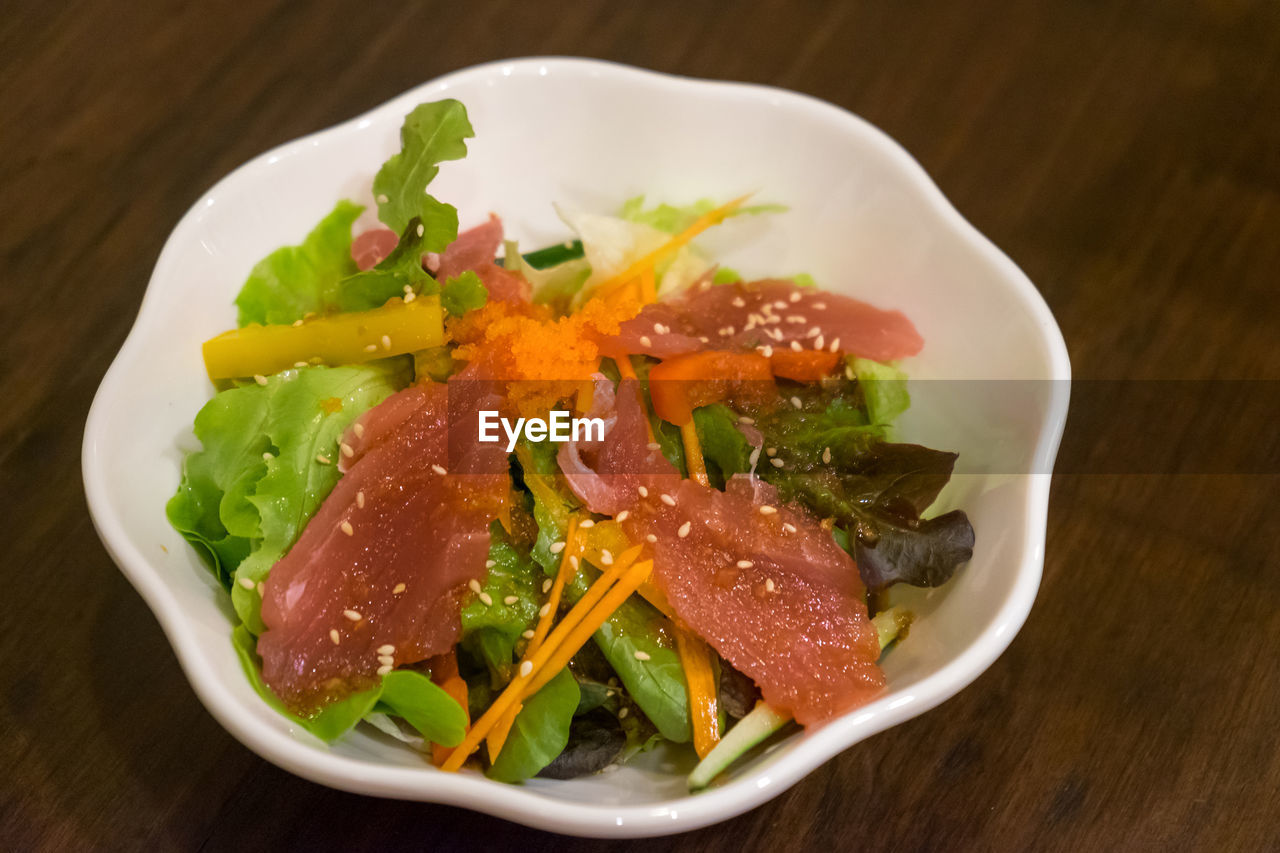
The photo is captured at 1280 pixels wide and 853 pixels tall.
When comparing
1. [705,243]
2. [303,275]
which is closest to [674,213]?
[705,243]

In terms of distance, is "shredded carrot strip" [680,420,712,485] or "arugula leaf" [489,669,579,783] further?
"shredded carrot strip" [680,420,712,485]

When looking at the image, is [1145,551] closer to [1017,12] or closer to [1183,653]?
[1183,653]

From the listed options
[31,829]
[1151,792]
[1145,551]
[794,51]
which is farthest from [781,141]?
[31,829]

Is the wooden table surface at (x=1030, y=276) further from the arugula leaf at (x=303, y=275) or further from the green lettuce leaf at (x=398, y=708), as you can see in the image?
the arugula leaf at (x=303, y=275)

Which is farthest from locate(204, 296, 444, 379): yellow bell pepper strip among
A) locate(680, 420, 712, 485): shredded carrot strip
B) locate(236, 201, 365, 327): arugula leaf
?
locate(680, 420, 712, 485): shredded carrot strip

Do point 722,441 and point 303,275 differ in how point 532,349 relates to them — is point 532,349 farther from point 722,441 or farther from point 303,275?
point 303,275

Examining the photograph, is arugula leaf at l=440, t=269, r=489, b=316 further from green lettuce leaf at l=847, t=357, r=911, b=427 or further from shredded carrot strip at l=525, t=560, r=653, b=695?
green lettuce leaf at l=847, t=357, r=911, b=427
